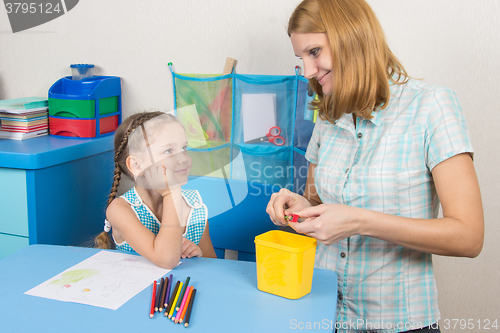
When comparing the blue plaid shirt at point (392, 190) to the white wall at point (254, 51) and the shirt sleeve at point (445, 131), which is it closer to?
the shirt sleeve at point (445, 131)

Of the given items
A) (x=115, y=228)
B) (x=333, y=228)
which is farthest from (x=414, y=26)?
(x=115, y=228)

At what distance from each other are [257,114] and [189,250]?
50 cm

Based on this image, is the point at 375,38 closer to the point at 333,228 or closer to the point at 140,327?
the point at 333,228

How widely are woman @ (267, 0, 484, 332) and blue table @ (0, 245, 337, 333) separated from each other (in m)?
0.13

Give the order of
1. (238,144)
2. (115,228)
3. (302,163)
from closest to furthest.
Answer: (115,228)
(238,144)
(302,163)

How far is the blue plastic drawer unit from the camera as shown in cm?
127

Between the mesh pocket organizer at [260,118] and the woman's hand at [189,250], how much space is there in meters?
0.25

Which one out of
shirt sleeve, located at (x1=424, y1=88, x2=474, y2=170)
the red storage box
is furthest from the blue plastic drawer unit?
shirt sleeve, located at (x1=424, y1=88, x2=474, y2=170)

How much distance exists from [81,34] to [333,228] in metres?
1.31

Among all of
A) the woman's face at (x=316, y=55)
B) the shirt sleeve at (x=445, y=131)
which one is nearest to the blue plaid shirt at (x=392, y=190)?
the shirt sleeve at (x=445, y=131)

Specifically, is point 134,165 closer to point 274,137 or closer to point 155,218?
point 155,218

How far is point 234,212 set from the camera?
3.30 ft

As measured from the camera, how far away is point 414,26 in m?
1.20

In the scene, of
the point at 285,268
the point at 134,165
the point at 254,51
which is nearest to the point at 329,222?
the point at 285,268
